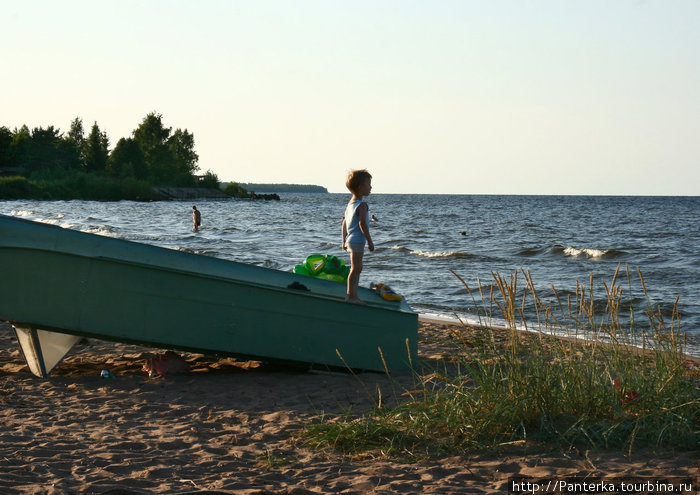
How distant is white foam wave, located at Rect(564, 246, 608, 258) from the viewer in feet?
74.5

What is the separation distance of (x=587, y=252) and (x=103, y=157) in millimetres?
75767

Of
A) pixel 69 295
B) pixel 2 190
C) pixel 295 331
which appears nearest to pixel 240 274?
pixel 295 331

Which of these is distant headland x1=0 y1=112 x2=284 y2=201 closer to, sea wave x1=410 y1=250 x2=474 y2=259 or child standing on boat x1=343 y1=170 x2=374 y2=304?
sea wave x1=410 y1=250 x2=474 y2=259

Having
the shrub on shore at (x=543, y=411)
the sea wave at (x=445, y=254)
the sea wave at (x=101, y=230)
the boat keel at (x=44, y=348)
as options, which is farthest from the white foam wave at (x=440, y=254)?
the shrub on shore at (x=543, y=411)

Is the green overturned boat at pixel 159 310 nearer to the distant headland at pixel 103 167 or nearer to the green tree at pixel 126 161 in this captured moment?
the distant headland at pixel 103 167

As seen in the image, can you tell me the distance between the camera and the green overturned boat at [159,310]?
5629 mm

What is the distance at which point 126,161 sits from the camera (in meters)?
86.6

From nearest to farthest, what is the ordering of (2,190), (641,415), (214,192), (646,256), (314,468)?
(314,468)
(641,415)
(646,256)
(2,190)
(214,192)

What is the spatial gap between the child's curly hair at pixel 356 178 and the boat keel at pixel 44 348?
110 inches

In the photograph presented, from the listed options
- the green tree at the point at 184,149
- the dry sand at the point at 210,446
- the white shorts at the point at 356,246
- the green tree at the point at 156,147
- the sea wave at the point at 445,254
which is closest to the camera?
the dry sand at the point at 210,446

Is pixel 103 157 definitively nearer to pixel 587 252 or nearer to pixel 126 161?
pixel 126 161

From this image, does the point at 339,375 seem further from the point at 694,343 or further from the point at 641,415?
the point at 694,343

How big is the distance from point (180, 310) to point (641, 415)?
367 cm

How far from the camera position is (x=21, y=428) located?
178 inches
